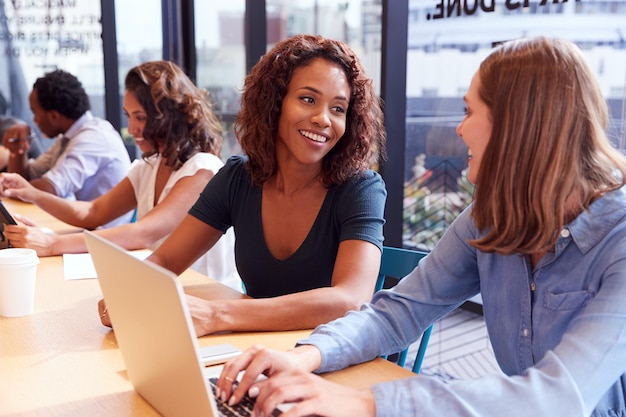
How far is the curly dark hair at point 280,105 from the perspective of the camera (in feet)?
5.76

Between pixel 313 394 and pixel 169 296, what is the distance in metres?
0.27

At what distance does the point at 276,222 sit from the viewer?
5.78 ft

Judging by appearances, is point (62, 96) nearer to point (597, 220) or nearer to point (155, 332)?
point (155, 332)

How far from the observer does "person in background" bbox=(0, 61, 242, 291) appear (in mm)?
2189

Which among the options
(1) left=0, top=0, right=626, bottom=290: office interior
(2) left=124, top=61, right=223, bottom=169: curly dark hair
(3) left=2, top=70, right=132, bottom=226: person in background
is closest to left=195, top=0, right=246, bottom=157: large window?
(1) left=0, top=0, right=626, bottom=290: office interior

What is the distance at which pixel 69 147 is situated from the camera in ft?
11.4

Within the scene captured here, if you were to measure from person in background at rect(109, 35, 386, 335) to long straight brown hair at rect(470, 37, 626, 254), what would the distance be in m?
0.56

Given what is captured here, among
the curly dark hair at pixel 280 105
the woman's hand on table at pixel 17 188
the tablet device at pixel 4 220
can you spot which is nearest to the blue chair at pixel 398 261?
the curly dark hair at pixel 280 105

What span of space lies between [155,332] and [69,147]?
9.14 feet

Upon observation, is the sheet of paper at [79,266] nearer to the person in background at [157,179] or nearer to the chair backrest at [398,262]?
the person in background at [157,179]

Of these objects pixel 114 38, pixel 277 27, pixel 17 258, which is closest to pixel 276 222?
pixel 17 258

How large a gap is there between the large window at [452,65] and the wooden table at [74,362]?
57.0 inches

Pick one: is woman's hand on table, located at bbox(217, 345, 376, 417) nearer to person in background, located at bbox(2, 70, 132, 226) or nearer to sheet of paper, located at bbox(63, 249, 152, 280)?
sheet of paper, located at bbox(63, 249, 152, 280)

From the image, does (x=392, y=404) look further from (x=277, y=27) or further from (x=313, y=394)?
(x=277, y=27)
